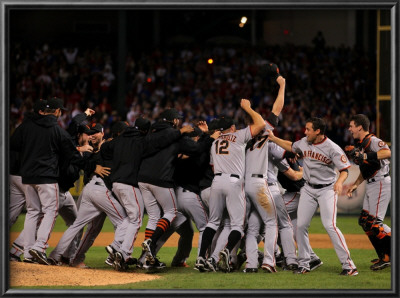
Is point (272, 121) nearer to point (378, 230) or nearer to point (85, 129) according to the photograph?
point (378, 230)

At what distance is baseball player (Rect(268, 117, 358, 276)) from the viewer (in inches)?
355

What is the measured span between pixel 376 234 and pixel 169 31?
917 inches

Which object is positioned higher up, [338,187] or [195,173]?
[195,173]

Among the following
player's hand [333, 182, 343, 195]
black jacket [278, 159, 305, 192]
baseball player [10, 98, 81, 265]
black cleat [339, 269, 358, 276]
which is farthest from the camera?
black jacket [278, 159, 305, 192]

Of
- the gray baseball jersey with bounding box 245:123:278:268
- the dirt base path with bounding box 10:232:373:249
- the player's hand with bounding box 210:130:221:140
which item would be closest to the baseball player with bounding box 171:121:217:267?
the player's hand with bounding box 210:130:221:140

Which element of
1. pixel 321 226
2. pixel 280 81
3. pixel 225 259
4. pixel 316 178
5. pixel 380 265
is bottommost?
pixel 321 226

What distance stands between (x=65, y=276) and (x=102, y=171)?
175 centimetres

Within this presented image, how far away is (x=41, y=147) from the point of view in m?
9.30

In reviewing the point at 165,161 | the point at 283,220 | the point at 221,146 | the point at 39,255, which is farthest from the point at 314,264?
the point at 39,255

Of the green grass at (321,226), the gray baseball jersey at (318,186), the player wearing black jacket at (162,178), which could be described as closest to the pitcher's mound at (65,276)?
the player wearing black jacket at (162,178)

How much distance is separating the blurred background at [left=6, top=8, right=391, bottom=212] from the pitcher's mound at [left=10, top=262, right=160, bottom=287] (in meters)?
11.6

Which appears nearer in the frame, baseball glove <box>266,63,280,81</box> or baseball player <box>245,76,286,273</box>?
baseball player <box>245,76,286,273</box>

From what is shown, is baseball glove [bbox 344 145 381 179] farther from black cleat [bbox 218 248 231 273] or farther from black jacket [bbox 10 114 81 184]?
black jacket [bbox 10 114 81 184]

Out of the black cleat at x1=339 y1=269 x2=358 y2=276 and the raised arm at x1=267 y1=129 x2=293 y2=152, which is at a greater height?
the raised arm at x1=267 y1=129 x2=293 y2=152
